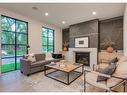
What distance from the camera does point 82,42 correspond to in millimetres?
5598

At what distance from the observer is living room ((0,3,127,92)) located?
10.8ft

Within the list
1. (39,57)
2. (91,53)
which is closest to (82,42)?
(91,53)

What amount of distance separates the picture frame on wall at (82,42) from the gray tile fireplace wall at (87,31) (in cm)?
18

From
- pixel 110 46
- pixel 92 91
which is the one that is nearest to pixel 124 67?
pixel 92 91

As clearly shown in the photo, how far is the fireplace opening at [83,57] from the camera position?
5534 millimetres

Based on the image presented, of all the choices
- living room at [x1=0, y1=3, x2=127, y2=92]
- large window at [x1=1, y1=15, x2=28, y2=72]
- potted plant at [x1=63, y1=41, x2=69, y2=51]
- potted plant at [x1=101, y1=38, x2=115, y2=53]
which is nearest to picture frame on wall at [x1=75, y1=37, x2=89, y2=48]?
living room at [x1=0, y1=3, x2=127, y2=92]

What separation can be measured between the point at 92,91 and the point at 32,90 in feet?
4.92

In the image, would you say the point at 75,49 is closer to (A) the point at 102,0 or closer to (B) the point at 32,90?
(A) the point at 102,0

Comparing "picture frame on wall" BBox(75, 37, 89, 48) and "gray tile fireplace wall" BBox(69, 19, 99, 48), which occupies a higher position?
"gray tile fireplace wall" BBox(69, 19, 99, 48)

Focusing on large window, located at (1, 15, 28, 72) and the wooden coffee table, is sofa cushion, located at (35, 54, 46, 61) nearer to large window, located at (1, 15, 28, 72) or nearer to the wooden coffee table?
large window, located at (1, 15, 28, 72)

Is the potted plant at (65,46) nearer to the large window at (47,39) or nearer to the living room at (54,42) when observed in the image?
the living room at (54,42)

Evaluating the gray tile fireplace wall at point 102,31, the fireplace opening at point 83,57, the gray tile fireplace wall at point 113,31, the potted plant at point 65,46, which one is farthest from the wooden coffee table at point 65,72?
the potted plant at point 65,46

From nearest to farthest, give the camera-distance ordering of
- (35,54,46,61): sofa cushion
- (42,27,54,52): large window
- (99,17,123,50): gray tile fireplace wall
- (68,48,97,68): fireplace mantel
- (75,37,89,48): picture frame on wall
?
(35,54,46,61): sofa cushion → (99,17,123,50): gray tile fireplace wall → (68,48,97,68): fireplace mantel → (75,37,89,48): picture frame on wall → (42,27,54,52): large window

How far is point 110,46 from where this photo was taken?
16.0 ft
